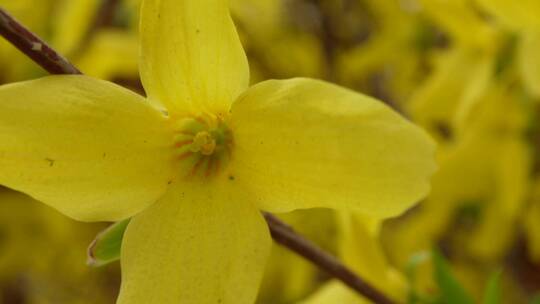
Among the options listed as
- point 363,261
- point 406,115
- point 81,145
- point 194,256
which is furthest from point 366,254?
point 406,115

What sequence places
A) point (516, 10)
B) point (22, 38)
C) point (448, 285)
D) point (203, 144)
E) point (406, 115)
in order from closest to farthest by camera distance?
point (22, 38)
point (203, 144)
point (448, 285)
point (516, 10)
point (406, 115)

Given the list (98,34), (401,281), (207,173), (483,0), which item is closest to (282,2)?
(98,34)

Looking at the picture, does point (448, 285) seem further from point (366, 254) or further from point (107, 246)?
point (107, 246)

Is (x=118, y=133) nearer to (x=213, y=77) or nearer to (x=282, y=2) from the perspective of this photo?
(x=213, y=77)

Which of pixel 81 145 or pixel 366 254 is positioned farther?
pixel 366 254

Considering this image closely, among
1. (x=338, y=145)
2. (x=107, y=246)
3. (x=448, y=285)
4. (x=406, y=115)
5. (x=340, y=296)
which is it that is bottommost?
(x=406, y=115)

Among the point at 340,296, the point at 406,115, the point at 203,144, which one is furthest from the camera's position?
the point at 406,115

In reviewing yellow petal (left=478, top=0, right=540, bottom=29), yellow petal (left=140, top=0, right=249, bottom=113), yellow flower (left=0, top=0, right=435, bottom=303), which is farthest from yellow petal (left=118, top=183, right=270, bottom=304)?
yellow petal (left=478, top=0, right=540, bottom=29)

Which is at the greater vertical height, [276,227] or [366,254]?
[276,227]
